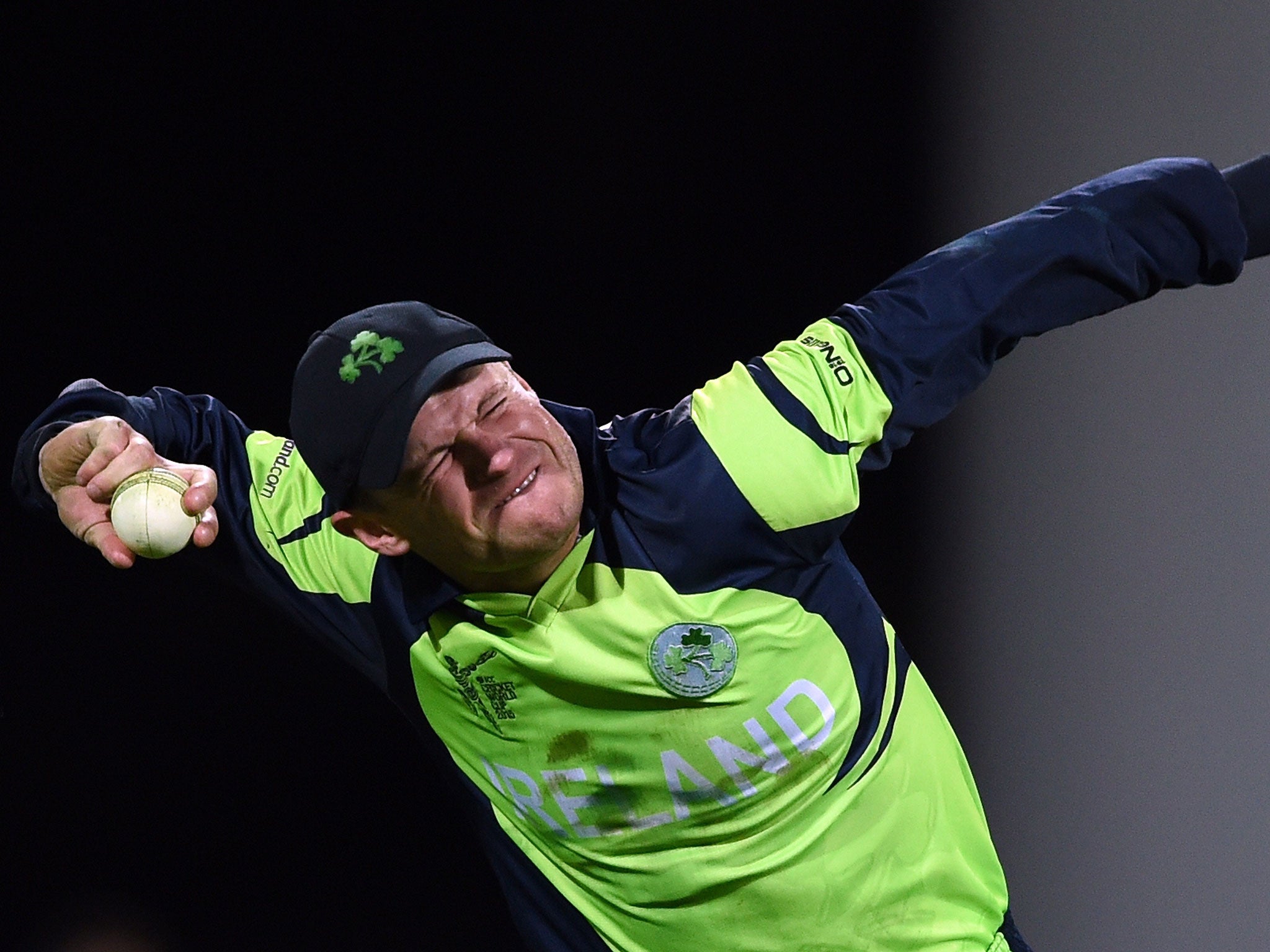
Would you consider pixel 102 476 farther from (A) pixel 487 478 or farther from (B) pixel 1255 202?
(B) pixel 1255 202

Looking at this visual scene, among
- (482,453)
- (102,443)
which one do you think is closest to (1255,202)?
(482,453)

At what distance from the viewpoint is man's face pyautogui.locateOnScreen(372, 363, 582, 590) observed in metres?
1.12

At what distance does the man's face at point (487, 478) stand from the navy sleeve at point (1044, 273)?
28 centimetres

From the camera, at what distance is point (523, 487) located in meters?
1.12

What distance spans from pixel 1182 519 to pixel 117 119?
1.54 m

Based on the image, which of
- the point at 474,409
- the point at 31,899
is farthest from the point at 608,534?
the point at 31,899

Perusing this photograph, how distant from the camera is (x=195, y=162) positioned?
5.83ft

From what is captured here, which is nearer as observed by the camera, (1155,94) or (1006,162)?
(1155,94)

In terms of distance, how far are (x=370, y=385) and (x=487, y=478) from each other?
0.41 ft

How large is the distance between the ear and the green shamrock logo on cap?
14 centimetres

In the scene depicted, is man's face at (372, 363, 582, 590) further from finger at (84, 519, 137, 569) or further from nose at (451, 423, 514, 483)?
finger at (84, 519, 137, 569)

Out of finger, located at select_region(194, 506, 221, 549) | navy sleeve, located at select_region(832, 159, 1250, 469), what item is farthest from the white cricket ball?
navy sleeve, located at select_region(832, 159, 1250, 469)

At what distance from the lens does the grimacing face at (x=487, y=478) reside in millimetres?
1115

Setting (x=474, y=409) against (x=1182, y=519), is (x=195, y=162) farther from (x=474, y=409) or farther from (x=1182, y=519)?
(x=1182, y=519)
